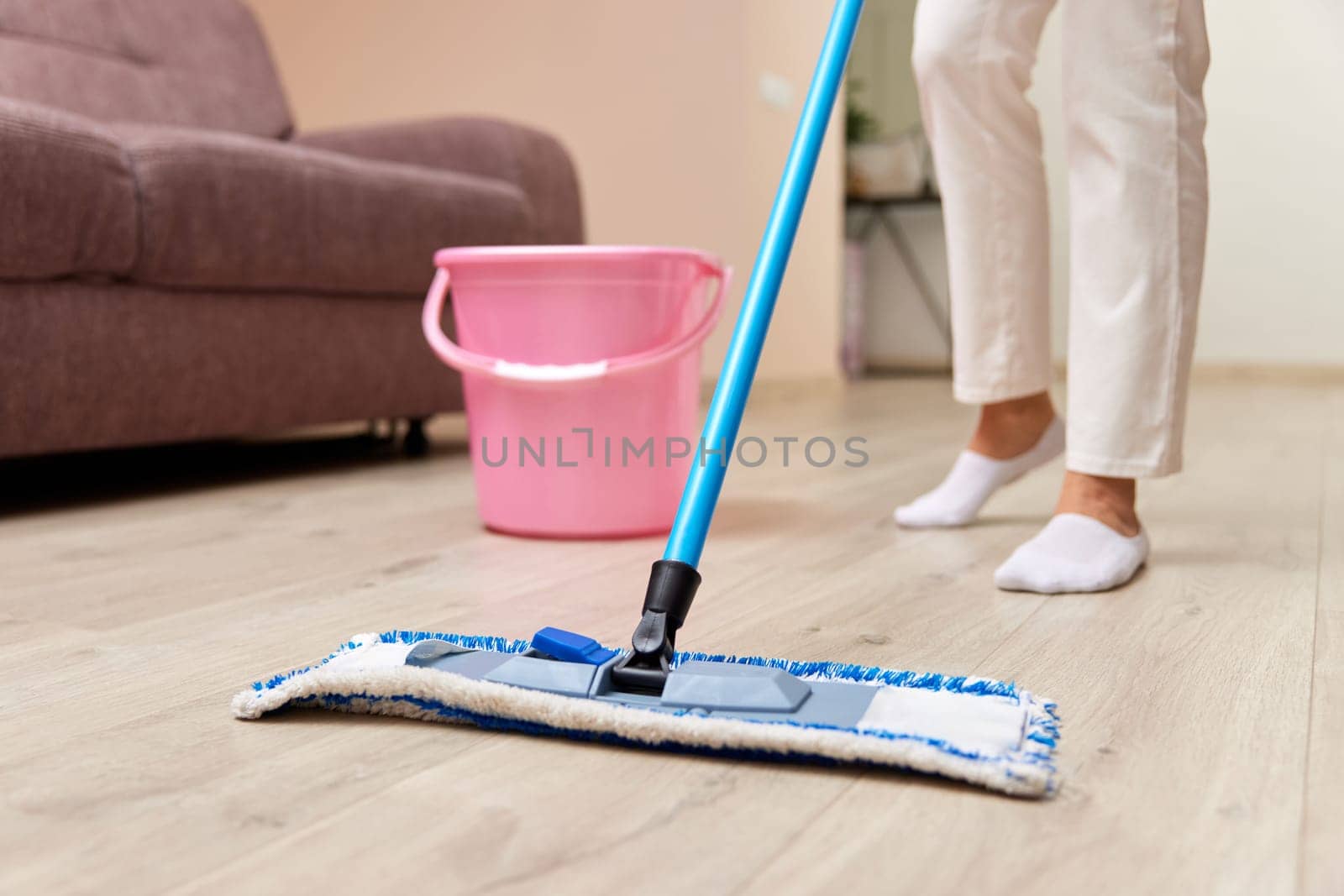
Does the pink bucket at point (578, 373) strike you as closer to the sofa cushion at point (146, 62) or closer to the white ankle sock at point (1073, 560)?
the white ankle sock at point (1073, 560)

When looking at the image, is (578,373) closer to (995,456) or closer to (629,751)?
(995,456)

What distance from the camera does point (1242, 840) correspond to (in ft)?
1.66

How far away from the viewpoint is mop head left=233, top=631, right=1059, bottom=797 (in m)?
0.55

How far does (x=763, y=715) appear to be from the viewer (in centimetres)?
59

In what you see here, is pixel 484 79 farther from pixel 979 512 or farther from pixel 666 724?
pixel 666 724

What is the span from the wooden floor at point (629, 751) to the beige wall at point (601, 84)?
6.23ft

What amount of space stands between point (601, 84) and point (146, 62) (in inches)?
51.1

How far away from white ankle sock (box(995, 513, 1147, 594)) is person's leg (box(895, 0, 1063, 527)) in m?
0.22

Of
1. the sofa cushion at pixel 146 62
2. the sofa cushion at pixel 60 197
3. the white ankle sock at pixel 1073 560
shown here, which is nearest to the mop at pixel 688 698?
the white ankle sock at pixel 1073 560

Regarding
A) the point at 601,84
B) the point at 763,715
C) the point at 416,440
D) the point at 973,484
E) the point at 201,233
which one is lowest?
the point at 416,440

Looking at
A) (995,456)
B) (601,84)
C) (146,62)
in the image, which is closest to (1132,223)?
(995,456)

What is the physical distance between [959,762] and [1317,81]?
4180 millimetres

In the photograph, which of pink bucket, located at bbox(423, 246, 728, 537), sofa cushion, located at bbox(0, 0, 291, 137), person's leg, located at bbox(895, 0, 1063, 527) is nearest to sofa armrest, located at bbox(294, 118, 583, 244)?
sofa cushion, located at bbox(0, 0, 291, 137)

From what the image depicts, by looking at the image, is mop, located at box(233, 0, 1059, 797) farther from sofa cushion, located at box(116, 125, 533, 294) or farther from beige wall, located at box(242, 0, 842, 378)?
beige wall, located at box(242, 0, 842, 378)
